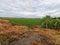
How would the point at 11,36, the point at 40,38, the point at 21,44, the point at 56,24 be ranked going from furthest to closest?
the point at 56,24 → the point at 11,36 → the point at 40,38 → the point at 21,44

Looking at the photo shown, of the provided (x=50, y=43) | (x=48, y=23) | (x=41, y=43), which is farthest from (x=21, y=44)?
(x=48, y=23)

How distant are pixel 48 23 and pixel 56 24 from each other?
64.8 inches

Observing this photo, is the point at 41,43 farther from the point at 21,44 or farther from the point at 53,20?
the point at 53,20

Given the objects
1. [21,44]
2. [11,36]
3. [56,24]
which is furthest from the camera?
[56,24]

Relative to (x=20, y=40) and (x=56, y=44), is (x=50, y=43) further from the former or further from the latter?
(x=20, y=40)

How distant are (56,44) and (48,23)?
1548cm

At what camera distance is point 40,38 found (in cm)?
1934

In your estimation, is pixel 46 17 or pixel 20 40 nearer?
pixel 20 40

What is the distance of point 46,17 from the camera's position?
36.4m

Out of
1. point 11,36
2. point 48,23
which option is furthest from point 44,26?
point 11,36

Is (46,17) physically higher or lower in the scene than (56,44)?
higher

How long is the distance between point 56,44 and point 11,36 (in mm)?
5428

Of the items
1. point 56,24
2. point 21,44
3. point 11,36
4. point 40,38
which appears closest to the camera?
point 21,44

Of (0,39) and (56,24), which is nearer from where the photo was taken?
(0,39)
